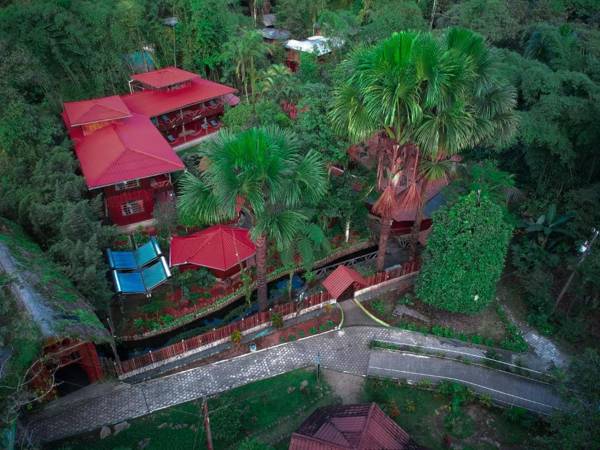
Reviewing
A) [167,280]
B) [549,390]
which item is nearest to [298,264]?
[167,280]

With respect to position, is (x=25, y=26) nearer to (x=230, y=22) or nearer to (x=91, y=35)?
(x=91, y=35)

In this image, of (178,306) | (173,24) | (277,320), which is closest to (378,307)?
(277,320)

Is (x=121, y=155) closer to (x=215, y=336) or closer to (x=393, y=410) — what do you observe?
(x=215, y=336)

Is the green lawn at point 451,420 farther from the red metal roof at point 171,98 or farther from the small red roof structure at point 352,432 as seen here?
the red metal roof at point 171,98

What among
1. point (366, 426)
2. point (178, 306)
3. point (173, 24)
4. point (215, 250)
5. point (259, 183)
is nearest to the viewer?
point (366, 426)

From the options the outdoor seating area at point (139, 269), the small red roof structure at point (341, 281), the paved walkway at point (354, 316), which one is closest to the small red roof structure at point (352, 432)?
the paved walkway at point (354, 316)

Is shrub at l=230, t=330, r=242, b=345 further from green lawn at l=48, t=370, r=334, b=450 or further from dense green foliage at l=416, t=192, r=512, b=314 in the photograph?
dense green foliage at l=416, t=192, r=512, b=314
